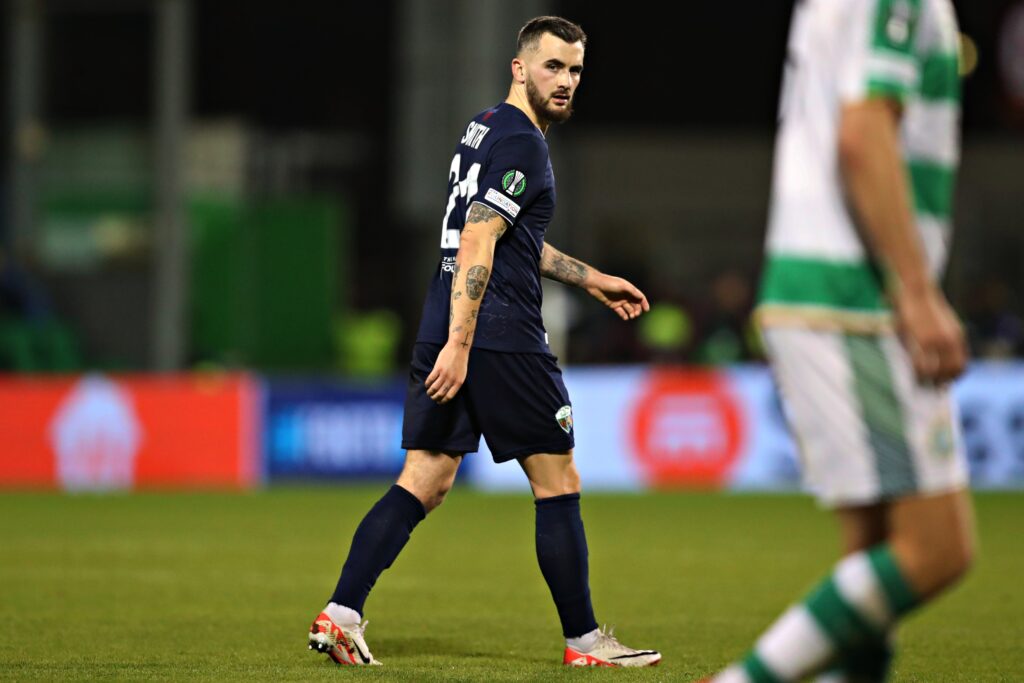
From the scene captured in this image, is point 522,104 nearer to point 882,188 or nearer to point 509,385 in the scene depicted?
point 509,385

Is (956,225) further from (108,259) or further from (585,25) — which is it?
(108,259)

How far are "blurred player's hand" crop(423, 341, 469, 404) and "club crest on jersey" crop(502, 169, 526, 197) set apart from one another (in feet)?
1.60

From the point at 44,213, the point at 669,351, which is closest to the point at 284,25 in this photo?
the point at 44,213

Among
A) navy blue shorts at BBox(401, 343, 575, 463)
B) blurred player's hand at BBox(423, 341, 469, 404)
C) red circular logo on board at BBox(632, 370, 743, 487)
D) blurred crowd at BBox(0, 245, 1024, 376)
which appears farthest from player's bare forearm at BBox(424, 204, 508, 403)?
blurred crowd at BBox(0, 245, 1024, 376)

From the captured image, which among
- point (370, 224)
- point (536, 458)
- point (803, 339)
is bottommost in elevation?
point (370, 224)

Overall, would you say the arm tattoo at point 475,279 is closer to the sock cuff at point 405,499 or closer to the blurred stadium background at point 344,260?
the sock cuff at point 405,499

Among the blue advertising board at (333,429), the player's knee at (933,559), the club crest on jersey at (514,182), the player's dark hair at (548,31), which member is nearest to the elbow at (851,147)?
the player's knee at (933,559)

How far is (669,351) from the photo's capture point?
19578mm

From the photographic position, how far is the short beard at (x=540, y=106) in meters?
5.61

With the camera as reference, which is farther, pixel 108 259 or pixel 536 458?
pixel 108 259

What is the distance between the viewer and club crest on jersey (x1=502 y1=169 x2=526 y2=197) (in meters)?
5.46

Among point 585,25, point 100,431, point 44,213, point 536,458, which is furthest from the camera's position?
point 585,25

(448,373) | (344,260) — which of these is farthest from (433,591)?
(344,260)

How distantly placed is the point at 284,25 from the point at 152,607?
25.3 meters
